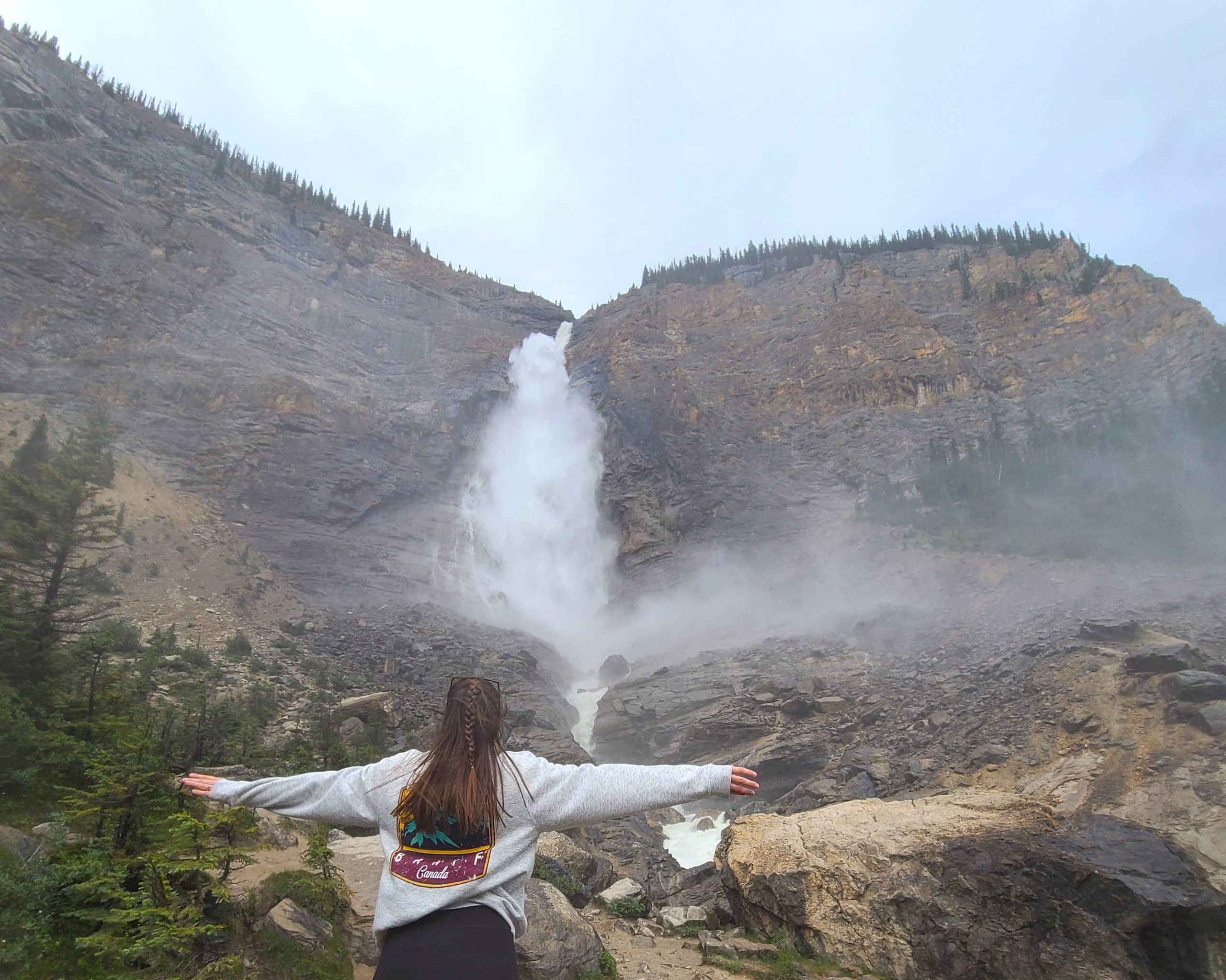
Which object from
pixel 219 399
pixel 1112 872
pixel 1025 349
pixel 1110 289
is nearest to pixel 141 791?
pixel 1112 872

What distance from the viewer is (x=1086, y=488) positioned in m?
34.9

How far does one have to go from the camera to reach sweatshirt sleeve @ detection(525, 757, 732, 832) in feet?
7.83

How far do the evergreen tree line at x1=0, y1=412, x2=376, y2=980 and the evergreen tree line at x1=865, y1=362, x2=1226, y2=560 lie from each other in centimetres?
3168

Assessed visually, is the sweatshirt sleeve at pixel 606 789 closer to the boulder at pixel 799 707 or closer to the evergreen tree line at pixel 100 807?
the evergreen tree line at pixel 100 807

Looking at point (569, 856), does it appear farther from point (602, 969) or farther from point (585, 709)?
point (585, 709)

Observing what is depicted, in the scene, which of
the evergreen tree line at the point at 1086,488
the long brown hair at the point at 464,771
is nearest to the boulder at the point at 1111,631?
the evergreen tree line at the point at 1086,488

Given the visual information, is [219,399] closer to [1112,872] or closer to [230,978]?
[230,978]

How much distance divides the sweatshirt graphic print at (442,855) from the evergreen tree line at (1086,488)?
107ft

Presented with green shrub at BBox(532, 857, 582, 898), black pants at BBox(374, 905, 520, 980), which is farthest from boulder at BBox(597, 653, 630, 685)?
black pants at BBox(374, 905, 520, 980)

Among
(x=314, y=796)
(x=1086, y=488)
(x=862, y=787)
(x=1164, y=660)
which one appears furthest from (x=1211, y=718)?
(x=1086, y=488)

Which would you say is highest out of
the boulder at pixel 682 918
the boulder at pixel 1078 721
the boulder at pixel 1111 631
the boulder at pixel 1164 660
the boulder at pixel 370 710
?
the boulder at pixel 1111 631

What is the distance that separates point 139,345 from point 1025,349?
58.1m

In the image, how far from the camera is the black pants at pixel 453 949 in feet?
6.21

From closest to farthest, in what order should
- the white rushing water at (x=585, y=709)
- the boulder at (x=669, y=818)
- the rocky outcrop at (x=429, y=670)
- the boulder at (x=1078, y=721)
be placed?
the boulder at (x=1078, y=721), the boulder at (x=669, y=818), the rocky outcrop at (x=429, y=670), the white rushing water at (x=585, y=709)
